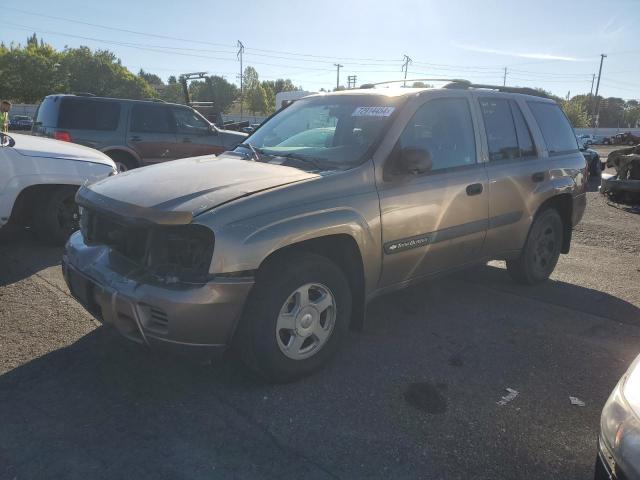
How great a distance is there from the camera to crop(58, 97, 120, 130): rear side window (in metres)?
8.77

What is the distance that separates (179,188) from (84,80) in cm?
8834

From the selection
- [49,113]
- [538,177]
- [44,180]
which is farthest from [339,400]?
[49,113]

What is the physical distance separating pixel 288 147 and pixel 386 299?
1.79 metres

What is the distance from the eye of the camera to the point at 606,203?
456 inches

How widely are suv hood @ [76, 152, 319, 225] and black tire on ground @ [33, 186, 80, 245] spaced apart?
107 inches

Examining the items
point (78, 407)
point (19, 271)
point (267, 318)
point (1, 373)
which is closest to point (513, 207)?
point (267, 318)

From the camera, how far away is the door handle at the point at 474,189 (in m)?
4.11

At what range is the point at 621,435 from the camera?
6.32 feet

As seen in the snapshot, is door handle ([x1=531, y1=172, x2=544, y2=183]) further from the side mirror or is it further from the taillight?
the taillight

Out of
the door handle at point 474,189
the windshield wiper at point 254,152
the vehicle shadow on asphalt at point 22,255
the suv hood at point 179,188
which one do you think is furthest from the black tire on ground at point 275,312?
the vehicle shadow on asphalt at point 22,255

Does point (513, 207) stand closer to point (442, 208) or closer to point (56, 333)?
point (442, 208)

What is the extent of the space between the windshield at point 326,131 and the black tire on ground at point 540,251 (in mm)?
2244

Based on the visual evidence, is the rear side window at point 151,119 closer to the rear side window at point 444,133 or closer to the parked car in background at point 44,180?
the parked car in background at point 44,180

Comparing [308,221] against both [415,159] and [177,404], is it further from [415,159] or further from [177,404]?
[177,404]
